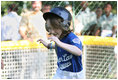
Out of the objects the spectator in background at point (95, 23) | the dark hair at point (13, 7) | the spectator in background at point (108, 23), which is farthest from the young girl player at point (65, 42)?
the spectator in background at point (108, 23)

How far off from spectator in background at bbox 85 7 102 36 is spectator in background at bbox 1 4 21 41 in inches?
57.4

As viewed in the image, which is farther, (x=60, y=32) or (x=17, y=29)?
(x=17, y=29)

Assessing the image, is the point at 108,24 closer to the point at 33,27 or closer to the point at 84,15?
the point at 84,15

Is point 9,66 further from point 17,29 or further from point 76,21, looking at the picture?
point 76,21

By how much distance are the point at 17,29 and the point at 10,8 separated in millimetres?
440

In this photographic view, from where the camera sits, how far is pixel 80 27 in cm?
612

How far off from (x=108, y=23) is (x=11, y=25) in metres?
2.17

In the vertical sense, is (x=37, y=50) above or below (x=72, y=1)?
below

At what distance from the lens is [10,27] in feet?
19.1

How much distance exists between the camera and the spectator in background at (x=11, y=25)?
5.79 metres

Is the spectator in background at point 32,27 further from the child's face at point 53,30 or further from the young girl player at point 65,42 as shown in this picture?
the child's face at point 53,30

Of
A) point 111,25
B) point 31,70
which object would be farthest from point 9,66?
point 111,25

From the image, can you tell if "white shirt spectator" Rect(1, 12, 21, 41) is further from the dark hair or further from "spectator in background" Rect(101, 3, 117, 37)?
"spectator in background" Rect(101, 3, 117, 37)

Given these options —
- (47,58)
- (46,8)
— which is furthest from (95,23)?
(47,58)
